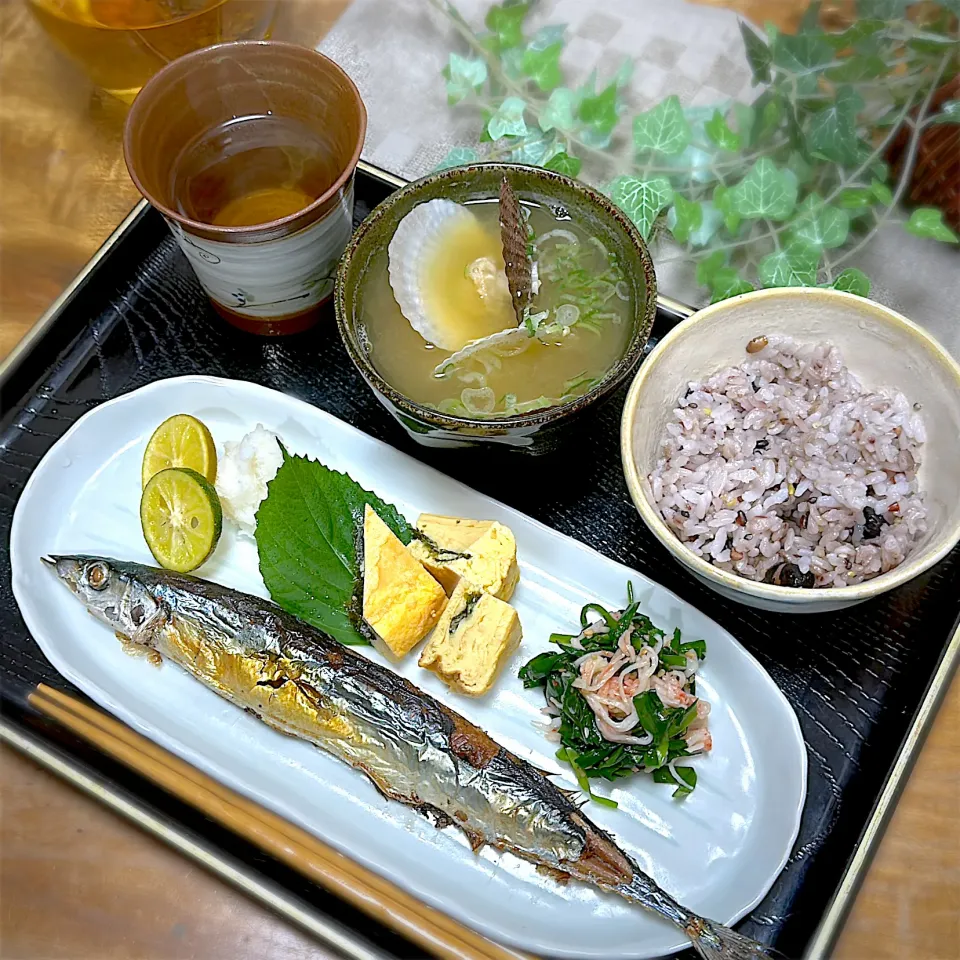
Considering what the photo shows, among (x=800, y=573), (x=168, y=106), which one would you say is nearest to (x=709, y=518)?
(x=800, y=573)

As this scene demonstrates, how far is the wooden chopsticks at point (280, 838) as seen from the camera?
4.84 feet

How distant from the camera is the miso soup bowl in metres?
1.62

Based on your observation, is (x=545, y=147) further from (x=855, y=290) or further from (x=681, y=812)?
(x=681, y=812)

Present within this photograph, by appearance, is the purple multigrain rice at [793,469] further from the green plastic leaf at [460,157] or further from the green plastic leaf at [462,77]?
the green plastic leaf at [462,77]

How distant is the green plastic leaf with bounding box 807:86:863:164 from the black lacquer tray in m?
0.51

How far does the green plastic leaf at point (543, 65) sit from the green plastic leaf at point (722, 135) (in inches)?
17.5

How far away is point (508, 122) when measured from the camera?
2.27 meters

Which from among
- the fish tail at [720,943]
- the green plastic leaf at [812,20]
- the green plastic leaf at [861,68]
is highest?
the green plastic leaf at [812,20]

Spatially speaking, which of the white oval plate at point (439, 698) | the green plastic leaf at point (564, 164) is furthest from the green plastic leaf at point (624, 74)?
the white oval plate at point (439, 698)

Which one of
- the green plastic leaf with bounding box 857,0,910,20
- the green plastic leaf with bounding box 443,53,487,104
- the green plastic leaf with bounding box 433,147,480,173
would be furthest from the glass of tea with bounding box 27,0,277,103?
the green plastic leaf with bounding box 857,0,910,20

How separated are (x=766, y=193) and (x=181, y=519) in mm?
1429

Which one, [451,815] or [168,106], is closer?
[451,815]

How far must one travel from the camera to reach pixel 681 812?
158cm

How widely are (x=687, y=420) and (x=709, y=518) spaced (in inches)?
8.3
